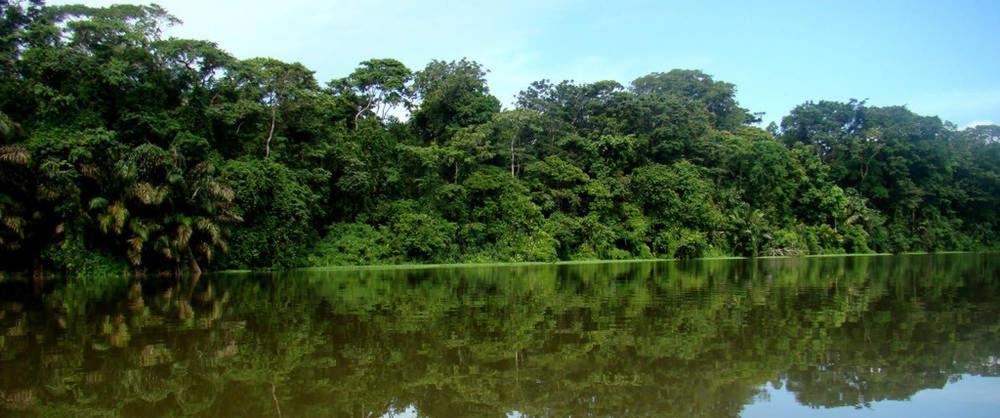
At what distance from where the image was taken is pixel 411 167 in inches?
1485

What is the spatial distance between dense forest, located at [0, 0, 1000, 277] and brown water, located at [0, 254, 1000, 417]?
1037 cm

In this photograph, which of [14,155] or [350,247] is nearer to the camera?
[14,155]

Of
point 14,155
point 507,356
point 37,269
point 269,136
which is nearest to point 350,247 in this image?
point 269,136

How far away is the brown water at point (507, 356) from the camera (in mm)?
6457

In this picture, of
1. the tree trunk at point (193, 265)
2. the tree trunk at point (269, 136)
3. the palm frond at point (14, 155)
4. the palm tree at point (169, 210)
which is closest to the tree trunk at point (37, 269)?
the palm tree at point (169, 210)

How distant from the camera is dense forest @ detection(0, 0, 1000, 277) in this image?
25.0 meters

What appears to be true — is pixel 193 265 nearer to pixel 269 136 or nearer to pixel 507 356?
pixel 269 136

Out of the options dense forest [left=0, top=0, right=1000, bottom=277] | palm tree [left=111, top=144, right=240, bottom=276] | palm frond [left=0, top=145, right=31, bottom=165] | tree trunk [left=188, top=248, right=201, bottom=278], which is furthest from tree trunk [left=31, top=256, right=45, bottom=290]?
tree trunk [left=188, top=248, right=201, bottom=278]

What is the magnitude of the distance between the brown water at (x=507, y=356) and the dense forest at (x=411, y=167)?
34.0 ft

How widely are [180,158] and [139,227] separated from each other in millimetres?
3153

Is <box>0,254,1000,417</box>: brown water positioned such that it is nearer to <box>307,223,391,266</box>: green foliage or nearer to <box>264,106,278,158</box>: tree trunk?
<box>264,106,278,158</box>: tree trunk

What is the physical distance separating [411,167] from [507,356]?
29869 mm

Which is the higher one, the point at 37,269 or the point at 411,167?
the point at 411,167

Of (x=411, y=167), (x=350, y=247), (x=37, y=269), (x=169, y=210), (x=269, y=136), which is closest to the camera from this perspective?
(x=37, y=269)
